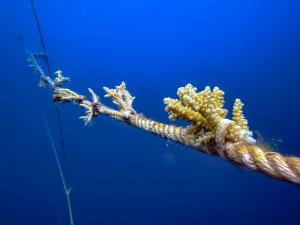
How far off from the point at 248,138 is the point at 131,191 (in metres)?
18.4

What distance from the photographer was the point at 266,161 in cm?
100

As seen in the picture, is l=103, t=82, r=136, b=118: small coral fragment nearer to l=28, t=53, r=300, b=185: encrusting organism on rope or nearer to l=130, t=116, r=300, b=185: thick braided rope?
l=28, t=53, r=300, b=185: encrusting organism on rope

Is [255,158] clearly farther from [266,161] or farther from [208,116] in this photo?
[208,116]

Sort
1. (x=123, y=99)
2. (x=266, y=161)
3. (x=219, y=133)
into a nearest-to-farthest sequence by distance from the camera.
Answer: (x=266, y=161) < (x=219, y=133) < (x=123, y=99)

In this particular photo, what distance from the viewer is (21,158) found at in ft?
61.4

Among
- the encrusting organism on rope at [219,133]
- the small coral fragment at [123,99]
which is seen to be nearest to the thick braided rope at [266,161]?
the encrusting organism on rope at [219,133]

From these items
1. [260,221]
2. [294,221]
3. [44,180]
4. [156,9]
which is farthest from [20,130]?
[294,221]

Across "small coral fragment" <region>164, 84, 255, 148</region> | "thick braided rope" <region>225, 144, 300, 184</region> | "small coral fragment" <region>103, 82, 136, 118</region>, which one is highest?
"small coral fragment" <region>103, 82, 136, 118</region>

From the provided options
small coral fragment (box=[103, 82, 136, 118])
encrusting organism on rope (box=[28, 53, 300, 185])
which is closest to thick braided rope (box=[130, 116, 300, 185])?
encrusting organism on rope (box=[28, 53, 300, 185])

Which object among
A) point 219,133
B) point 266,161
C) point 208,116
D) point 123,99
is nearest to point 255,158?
point 266,161

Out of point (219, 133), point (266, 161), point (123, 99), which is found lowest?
point (266, 161)

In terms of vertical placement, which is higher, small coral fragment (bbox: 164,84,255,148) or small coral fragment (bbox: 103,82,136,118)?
small coral fragment (bbox: 103,82,136,118)

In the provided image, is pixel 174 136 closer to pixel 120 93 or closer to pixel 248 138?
pixel 248 138

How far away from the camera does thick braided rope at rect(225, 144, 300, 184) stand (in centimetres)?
93
